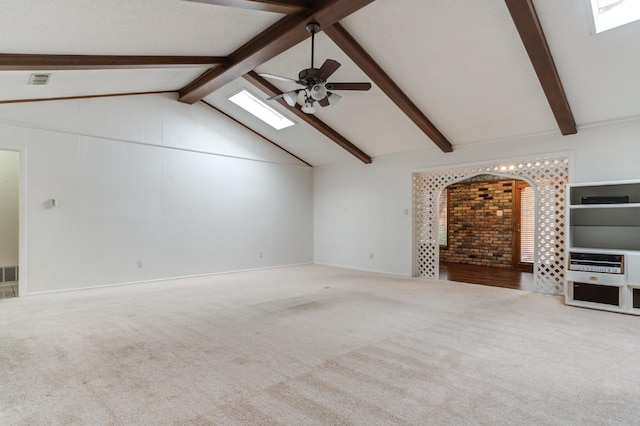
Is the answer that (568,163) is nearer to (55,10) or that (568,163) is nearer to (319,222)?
(319,222)

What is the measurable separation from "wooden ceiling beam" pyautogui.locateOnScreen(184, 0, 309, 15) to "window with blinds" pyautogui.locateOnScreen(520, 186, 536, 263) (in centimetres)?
706

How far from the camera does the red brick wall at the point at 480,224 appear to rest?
27.8ft

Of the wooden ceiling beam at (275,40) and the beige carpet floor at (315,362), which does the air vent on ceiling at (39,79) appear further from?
the beige carpet floor at (315,362)

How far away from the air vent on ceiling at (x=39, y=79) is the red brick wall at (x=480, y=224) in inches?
355

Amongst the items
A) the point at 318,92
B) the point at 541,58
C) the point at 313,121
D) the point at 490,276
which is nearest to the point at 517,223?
the point at 490,276

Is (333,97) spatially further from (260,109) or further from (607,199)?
(607,199)

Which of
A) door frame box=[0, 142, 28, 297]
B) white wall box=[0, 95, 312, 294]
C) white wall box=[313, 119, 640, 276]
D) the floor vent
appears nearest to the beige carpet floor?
door frame box=[0, 142, 28, 297]

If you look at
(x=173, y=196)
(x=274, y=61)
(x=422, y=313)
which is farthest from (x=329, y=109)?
(x=422, y=313)

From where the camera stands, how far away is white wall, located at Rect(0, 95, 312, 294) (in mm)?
5113

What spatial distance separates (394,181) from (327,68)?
4.02 meters

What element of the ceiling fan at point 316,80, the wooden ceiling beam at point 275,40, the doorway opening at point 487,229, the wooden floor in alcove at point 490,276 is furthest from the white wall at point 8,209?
the doorway opening at point 487,229

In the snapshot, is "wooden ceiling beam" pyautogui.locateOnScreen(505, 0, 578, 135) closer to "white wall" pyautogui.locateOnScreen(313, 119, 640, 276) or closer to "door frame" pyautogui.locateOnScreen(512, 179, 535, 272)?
"white wall" pyautogui.locateOnScreen(313, 119, 640, 276)

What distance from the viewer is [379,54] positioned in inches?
177

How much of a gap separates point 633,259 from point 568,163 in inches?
65.0
